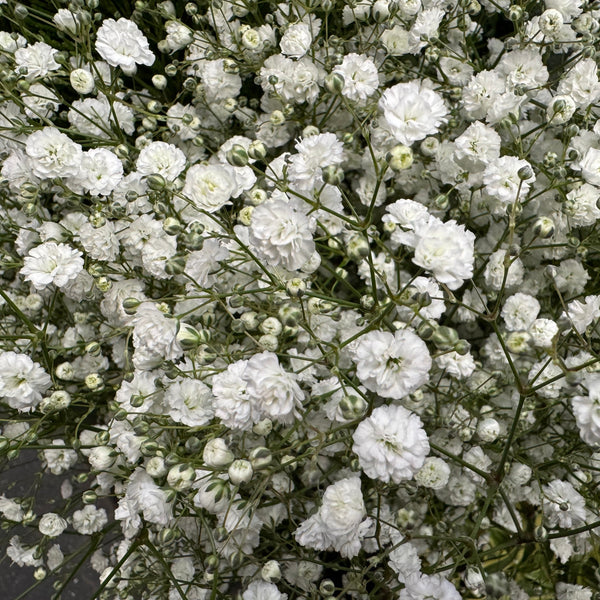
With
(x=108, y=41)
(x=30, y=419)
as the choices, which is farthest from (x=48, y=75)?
(x=30, y=419)

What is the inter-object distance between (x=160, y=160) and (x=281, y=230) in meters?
0.42

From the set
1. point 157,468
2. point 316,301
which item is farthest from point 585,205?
point 157,468

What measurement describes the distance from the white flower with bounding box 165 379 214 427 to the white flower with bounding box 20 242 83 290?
328 mm

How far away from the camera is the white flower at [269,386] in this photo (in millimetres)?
787

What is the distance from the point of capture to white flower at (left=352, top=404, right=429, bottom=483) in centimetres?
78

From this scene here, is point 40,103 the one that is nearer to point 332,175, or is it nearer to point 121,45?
→ point 121,45

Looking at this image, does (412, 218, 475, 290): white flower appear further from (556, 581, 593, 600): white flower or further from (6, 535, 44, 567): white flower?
(6, 535, 44, 567): white flower

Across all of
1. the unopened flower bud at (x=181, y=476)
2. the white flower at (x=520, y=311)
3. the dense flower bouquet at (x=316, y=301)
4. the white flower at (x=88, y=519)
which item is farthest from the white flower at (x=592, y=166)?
the white flower at (x=88, y=519)

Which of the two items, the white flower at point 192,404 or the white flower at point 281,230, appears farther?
the white flower at point 192,404

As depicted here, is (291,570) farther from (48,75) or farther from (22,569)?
(48,75)

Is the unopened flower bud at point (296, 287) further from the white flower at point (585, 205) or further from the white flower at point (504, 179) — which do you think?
the white flower at point (585, 205)

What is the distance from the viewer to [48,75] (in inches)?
48.1

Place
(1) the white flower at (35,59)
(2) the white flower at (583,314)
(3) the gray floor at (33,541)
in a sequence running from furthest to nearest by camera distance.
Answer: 1. (3) the gray floor at (33,541)
2. (1) the white flower at (35,59)
3. (2) the white flower at (583,314)

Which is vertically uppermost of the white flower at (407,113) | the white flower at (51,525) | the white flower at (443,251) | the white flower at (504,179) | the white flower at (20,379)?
the white flower at (407,113)
